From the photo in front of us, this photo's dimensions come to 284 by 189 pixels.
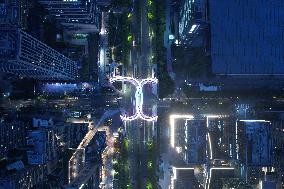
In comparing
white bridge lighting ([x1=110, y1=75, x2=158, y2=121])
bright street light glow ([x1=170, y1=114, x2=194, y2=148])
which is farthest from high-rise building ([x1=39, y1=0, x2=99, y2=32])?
bright street light glow ([x1=170, y1=114, x2=194, y2=148])

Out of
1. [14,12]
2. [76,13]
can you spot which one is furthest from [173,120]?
[14,12]

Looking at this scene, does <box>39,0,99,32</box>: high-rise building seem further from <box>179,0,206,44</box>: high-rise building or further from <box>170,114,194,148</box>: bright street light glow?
<box>170,114,194,148</box>: bright street light glow

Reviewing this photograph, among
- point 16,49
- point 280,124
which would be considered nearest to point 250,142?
point 280,124

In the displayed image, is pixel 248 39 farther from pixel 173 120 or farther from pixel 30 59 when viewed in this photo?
pixel 30 59

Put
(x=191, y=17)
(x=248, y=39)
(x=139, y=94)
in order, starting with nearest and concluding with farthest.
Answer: (x=191, y=17)
(x=248, y=39)
(x=139, y=94)

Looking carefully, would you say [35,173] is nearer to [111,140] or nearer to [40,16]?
[111,140]

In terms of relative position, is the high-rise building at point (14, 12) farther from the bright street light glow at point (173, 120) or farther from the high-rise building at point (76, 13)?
the bright street light glow at point (173, 120)
